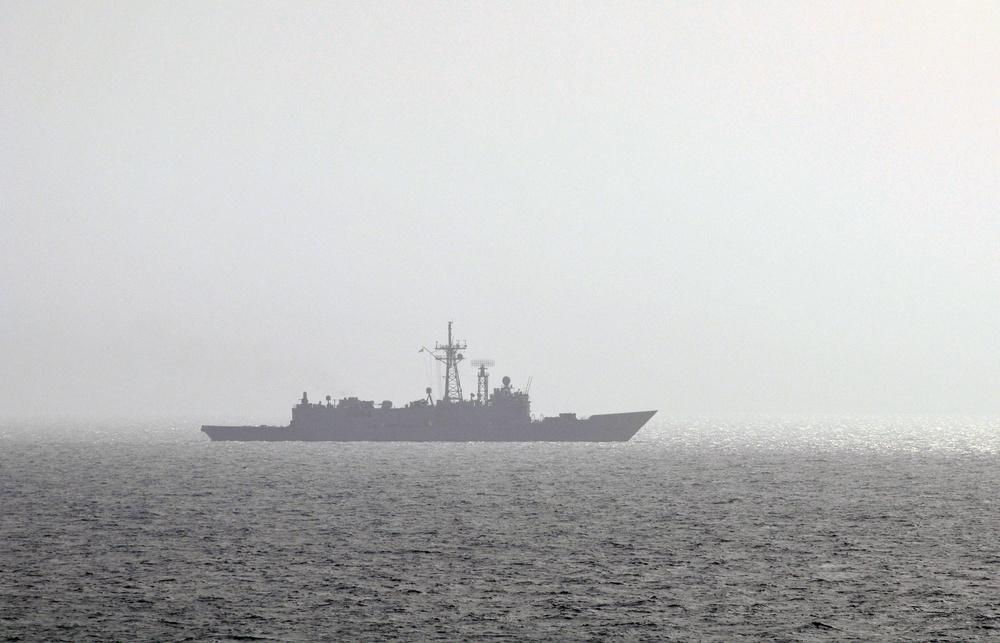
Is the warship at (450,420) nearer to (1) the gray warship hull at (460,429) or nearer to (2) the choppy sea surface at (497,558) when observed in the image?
(1) the gray warship hull at (460,429)

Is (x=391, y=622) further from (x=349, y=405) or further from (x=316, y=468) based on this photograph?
(x=349, y=405)

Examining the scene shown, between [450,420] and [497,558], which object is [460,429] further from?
[497,558]

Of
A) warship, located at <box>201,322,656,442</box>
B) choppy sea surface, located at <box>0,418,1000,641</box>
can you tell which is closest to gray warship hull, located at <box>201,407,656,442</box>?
warship, located at <box>201,322,656,442</box>

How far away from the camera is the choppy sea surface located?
22.4m

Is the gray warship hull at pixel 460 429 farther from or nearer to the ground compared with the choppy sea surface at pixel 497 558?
farther from the ground

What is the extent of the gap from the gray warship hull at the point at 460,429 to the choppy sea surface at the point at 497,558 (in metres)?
41.8

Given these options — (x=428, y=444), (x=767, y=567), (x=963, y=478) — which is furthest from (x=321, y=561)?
(x=428, y=444)

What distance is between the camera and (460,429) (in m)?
110

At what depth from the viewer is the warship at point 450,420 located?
109312 mm

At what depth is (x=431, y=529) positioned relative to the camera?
39.4 m

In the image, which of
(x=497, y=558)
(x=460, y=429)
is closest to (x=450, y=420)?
(x=460, y=429)

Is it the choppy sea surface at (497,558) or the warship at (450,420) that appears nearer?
the choppy sea surface at (497,558)

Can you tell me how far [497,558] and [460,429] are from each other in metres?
78.3

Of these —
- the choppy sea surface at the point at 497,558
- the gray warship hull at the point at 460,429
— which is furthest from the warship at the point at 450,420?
the choppy sea surface at the point at 497,558
